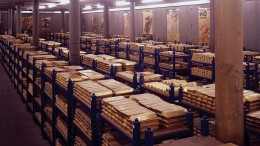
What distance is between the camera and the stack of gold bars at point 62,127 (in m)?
7.86

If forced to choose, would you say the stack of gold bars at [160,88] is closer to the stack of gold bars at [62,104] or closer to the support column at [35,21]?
the stack of gold bars at [62,104]

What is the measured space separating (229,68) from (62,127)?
16.3 feet

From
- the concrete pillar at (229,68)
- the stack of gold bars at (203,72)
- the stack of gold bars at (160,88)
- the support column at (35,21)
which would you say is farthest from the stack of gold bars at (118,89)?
the support column at (35,21)

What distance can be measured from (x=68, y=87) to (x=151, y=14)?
55.4ft

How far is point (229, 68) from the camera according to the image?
4414mm

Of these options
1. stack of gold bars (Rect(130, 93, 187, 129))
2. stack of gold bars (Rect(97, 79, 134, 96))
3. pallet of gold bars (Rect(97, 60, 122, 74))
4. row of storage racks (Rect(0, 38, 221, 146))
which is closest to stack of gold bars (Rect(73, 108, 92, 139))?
row of storage racks (Rect(0, 38, 221, 146))

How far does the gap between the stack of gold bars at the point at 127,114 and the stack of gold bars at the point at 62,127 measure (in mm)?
2716

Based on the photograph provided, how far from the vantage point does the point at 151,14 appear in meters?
23.2

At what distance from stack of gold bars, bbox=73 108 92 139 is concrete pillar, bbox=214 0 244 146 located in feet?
8.93

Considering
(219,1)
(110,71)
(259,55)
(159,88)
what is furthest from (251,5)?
(219,1)

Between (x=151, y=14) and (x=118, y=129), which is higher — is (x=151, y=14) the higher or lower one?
the higher one

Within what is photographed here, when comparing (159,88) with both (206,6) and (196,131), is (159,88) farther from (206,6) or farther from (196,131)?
(206,6)

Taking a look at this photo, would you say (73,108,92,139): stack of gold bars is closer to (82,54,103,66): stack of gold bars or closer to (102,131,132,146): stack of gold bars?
(102,131,132,146): stack of gold bars

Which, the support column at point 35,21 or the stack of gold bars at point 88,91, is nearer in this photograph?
the stack of gold bars at point 88,91
